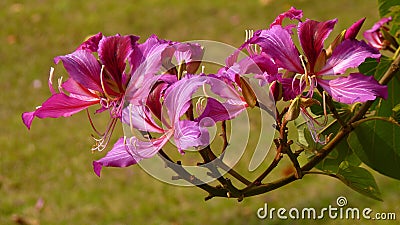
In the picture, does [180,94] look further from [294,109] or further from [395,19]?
[395,19]

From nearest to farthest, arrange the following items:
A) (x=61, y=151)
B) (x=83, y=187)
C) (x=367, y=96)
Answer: (x=367, y=96), (x=83, y=187), (x=61, y=151)

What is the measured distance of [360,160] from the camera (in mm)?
782

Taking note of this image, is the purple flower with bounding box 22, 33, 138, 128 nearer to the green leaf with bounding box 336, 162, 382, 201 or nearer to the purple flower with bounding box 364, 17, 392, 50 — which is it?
the green leaf with bounding box 336, 162, 382, 201

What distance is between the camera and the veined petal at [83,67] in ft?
1.79

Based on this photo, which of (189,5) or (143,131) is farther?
(189,5)

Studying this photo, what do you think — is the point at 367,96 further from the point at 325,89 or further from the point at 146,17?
the point at 146,17

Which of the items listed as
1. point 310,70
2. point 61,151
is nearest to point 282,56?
point 310,70

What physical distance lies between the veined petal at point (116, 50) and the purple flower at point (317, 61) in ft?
0.34

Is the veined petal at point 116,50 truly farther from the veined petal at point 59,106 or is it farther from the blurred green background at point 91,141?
the blurred green background at point 91,141

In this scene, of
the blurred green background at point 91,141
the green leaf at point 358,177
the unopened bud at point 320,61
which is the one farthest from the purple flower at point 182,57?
the blurred green background at point 91,141

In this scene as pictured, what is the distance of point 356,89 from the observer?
0.54m

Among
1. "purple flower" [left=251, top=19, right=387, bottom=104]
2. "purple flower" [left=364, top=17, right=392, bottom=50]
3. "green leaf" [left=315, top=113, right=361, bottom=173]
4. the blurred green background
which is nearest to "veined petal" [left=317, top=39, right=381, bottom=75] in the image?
"purple flower" [left=251, top=19, right=387, bottom=104]

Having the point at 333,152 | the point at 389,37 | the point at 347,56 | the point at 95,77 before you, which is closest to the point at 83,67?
the point at 95,77

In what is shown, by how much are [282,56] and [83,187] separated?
250 centimetres
